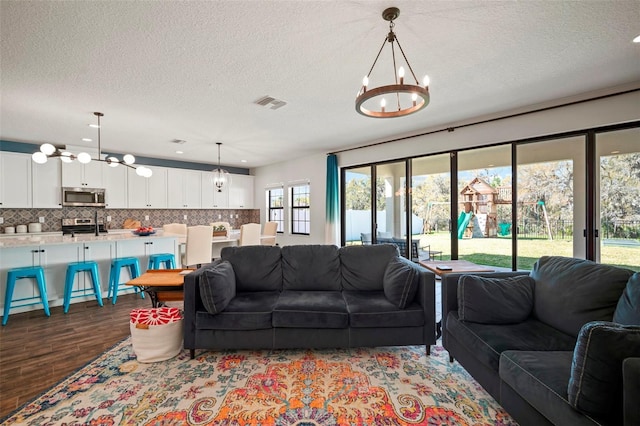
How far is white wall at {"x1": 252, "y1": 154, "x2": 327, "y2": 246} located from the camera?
6.87m

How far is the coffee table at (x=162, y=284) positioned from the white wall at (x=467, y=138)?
164 inches

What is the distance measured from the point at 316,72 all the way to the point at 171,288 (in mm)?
2522

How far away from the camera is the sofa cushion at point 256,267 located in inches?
117

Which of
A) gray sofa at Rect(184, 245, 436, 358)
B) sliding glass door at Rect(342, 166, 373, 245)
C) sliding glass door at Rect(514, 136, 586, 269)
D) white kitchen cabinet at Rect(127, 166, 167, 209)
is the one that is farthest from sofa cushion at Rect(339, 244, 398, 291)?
white kitchen cabinet at Rect(127, 166, 167, 209)

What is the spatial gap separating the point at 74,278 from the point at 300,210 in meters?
4.78

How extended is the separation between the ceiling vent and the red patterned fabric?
2520mm

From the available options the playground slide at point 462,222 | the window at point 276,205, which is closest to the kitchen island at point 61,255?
the window at point 276,205

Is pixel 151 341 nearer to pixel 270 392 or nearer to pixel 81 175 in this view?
pixel 270 392

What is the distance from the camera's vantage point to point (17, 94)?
3236 millimetres

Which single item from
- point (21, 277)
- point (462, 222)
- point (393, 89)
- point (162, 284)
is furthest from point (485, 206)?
point (21, 277)

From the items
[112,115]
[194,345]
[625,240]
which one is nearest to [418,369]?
[194,345]

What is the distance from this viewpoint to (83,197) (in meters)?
5.88

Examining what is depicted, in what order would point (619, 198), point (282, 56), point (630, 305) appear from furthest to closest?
point (619, 198), point (282, 56), point (630, 305)

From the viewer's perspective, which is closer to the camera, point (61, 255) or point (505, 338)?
point (505, 338)
